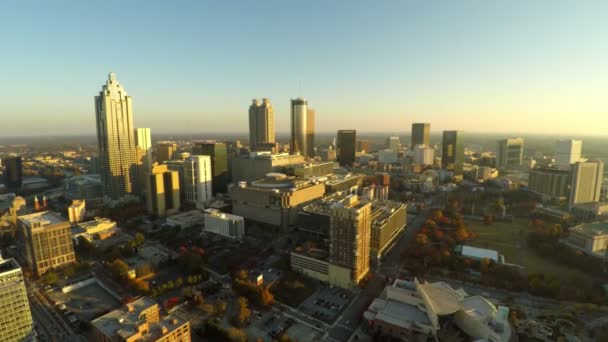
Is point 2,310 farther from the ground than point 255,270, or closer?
farther from the ground

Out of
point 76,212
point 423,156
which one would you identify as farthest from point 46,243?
point 423,156

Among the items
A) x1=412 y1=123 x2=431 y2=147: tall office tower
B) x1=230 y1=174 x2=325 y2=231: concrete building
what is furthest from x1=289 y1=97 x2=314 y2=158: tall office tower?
x1=412 y1=123 x2=431 y2=147: tall office tower

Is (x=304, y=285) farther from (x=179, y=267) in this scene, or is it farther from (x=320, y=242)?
(x=179, y=267)

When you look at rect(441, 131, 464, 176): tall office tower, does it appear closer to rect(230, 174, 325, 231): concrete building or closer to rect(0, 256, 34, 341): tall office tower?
rect(230, 174, 325, 231): concrete building

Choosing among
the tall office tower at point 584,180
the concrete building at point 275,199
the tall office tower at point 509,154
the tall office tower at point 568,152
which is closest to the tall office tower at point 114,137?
the concrete building at point 275,199

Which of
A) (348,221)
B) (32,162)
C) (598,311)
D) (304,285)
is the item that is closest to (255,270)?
(304,285)

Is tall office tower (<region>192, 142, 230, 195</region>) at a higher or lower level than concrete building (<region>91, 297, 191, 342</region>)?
higher

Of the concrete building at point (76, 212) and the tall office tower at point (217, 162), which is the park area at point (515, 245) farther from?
the concrete building at point (76, 212)
